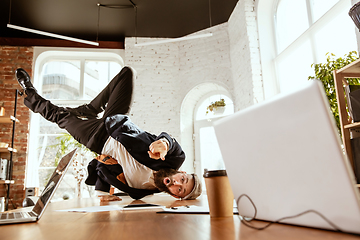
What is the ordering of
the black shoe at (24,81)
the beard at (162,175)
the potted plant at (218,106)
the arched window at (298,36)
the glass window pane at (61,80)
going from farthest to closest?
the glass window pane at (61,80)
the potted plant at (218,106)
the arched window at (298,36)
the black shoe at (24,81)
the beard at (162,175)

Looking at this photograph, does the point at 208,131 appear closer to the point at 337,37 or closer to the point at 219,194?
the point at 337,37

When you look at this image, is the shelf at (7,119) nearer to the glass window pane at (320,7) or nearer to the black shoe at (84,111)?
the black shoe at (84,111)

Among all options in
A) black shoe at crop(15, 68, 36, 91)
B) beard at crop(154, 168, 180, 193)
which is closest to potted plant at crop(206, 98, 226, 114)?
black shoe at crop(15, 68, 36, 91)

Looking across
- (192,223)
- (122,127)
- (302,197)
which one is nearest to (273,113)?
(302,197)

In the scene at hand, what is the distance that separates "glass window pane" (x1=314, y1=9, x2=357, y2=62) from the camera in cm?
287

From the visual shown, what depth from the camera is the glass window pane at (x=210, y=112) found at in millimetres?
5281

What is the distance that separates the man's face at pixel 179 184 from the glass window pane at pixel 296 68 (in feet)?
→ 8.05

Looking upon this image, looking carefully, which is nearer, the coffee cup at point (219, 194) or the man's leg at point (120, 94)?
the coffee cup at point (219, 194)

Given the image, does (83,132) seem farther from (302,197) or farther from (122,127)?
(302,197)

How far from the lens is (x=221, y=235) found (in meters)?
0.48

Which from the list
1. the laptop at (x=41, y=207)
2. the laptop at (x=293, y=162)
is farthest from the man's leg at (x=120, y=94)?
the laptop at (x=293, y=162)

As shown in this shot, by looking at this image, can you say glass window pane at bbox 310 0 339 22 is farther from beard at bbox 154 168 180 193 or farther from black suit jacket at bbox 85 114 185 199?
beard at bbox 154 168 180 193

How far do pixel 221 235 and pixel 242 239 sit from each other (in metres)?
0.05

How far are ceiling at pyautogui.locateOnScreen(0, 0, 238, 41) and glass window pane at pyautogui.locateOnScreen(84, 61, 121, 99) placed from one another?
0.56 metres
